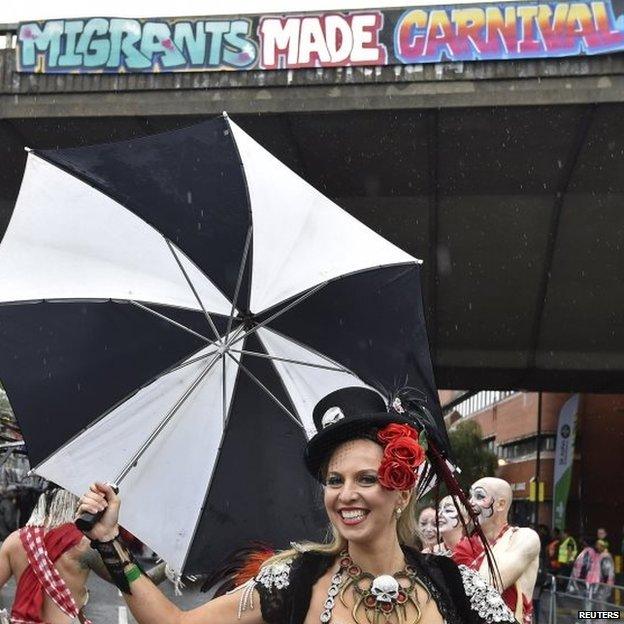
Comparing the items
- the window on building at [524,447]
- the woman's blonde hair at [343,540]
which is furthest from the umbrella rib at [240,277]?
the window on building at [524,447]

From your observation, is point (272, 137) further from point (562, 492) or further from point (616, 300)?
point (562, 492)

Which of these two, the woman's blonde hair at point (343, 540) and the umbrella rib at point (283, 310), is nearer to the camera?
the woman's blonde hair at point (343, 540)

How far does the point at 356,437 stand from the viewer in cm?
332

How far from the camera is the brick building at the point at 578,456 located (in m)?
38.8

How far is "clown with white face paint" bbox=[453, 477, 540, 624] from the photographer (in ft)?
20.7

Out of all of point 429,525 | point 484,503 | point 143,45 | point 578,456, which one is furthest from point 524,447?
point 484,503

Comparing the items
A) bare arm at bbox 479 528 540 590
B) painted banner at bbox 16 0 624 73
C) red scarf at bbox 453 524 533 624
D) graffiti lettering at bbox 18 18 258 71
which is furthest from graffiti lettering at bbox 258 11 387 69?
bare arm at bbox 479 528 540 590

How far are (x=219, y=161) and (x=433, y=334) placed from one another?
17.1m

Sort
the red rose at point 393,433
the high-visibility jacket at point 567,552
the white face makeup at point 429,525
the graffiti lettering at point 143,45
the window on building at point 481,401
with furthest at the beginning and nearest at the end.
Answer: the window on building at point 481,401
the high-visibility jacket at point 567,552
the graffiti lettering at point 143,45
the white face makeup at point 429,525
the red rose at point 393,433

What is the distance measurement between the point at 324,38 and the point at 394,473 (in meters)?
15.1

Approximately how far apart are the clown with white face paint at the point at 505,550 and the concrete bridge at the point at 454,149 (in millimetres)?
10947

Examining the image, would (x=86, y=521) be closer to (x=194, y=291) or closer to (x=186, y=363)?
(x=186, y=363)

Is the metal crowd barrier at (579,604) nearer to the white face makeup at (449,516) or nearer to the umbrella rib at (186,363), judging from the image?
the white face makeup at (449,516)

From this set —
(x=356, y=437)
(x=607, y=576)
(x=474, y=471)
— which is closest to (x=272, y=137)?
(x=607, y=576)
